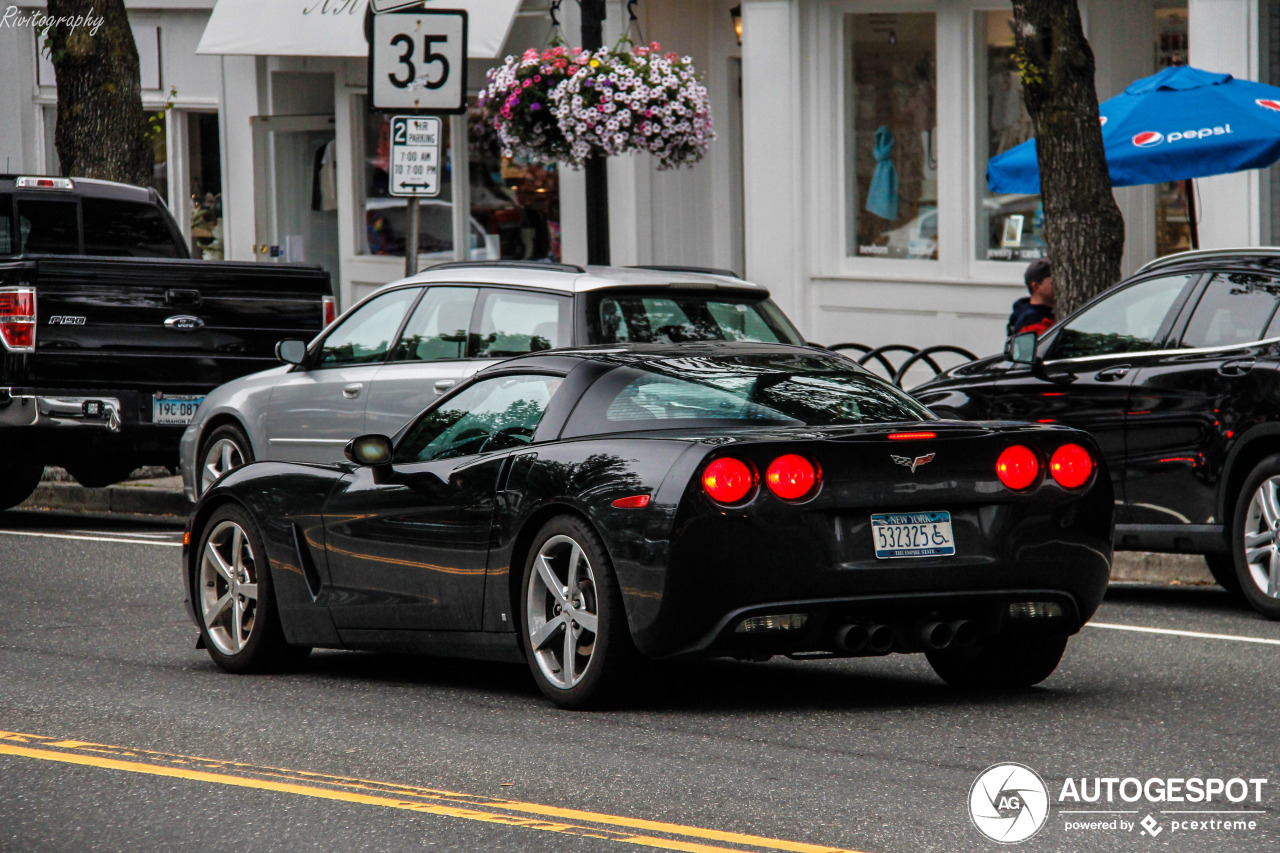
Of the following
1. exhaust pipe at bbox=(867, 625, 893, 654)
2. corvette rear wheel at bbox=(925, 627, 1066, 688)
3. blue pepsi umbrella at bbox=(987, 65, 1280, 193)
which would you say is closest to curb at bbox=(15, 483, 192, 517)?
blue pepsi umbrella at bbox=(987, 65, 1280, 193)

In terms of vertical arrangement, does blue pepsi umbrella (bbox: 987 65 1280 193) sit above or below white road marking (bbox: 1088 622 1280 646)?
above

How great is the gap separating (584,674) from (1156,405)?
14.2 ft

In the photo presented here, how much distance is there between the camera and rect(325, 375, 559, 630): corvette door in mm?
7430

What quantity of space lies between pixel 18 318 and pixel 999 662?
7.55 m

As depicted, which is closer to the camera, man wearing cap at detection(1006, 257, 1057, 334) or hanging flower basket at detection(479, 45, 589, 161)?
man wearing cap at detection(1006, 257, 1057, 334)

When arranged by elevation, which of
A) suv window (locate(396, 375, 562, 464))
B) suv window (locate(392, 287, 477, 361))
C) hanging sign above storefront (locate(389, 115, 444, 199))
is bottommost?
suv window (locate(396, 375, 562, 464))

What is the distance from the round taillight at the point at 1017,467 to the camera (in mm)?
6992

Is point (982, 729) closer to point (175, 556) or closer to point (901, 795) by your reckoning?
point (901, 795)

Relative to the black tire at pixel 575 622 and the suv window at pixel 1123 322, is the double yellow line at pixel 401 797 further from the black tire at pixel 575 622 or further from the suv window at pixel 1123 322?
the suv window at pixel 1123 322

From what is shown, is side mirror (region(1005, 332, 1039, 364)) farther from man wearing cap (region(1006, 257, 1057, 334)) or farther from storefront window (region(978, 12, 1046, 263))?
storefront window (region(978, 12, 1046, 263))

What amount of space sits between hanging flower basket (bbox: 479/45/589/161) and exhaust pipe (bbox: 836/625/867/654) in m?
10.4

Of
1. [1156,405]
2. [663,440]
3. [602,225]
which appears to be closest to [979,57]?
[602,225]

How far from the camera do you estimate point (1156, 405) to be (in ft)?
33.4

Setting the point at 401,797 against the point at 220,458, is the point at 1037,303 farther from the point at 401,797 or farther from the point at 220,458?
the point at 401,797
